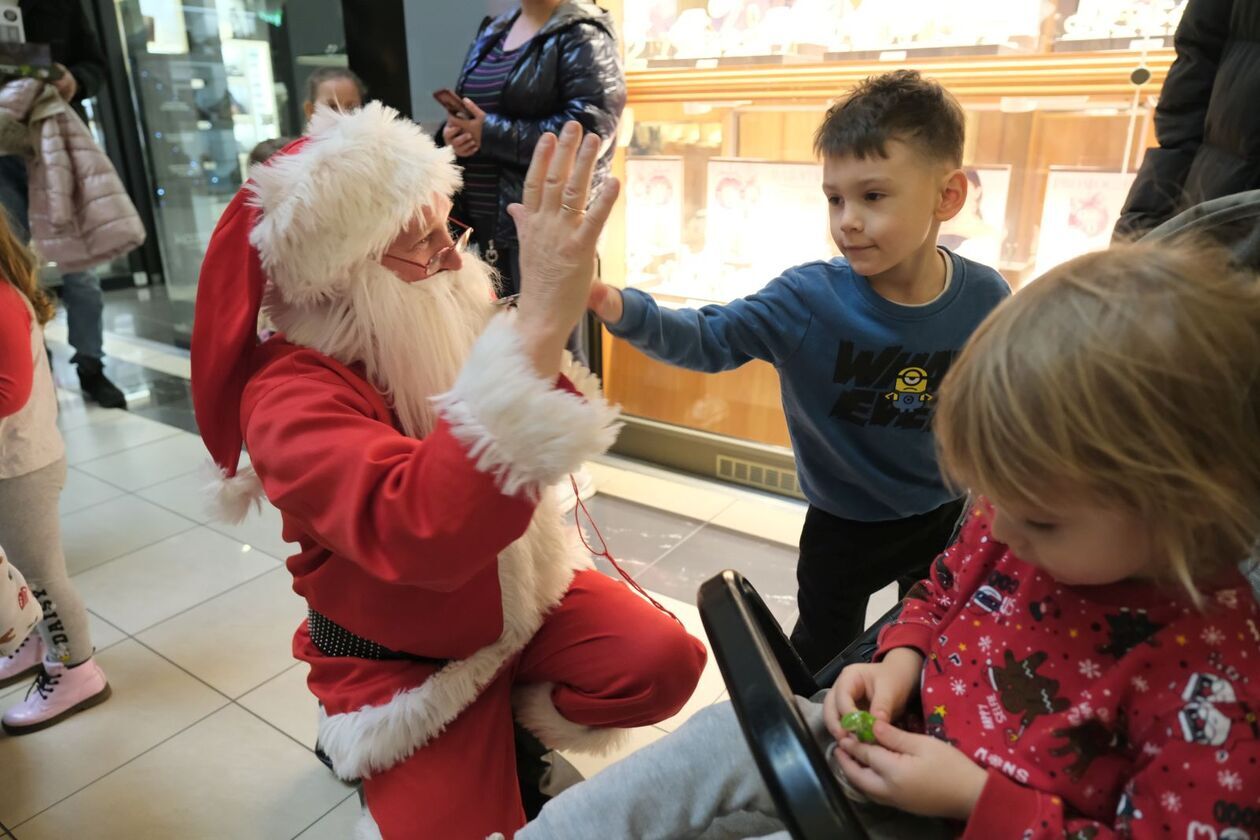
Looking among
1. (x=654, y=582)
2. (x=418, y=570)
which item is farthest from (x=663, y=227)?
(x=418, y=570)

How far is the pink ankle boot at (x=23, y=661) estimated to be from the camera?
1850 mm

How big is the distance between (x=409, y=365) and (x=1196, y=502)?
846 mm

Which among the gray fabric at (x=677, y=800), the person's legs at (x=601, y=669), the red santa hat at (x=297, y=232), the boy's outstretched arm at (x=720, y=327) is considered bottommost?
the person's legs at (x=601, y=669)

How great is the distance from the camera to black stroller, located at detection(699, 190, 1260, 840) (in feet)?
2.02

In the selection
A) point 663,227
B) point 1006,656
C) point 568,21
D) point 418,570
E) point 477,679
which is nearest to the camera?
point 1006,656

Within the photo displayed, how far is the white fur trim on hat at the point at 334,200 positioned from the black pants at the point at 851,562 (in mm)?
838

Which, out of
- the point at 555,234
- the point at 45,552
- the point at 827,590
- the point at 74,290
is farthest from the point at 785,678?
the point at 74,290

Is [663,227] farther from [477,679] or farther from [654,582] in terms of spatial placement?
[477,679]

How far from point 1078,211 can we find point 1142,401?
168 centimetres

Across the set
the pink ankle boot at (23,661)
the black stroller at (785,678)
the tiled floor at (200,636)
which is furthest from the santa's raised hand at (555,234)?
the pink ankle boot at (23,661)

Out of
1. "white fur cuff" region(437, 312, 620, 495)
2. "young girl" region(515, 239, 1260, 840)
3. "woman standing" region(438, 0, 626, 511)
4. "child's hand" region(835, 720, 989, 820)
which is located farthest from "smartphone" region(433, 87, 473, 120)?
"child's hand" region(835, 720, 989, 820)

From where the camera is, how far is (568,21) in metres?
2.07

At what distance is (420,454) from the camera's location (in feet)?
2.88

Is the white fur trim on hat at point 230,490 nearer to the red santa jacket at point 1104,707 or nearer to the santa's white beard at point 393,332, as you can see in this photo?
the santa's white beard at point 393,332
